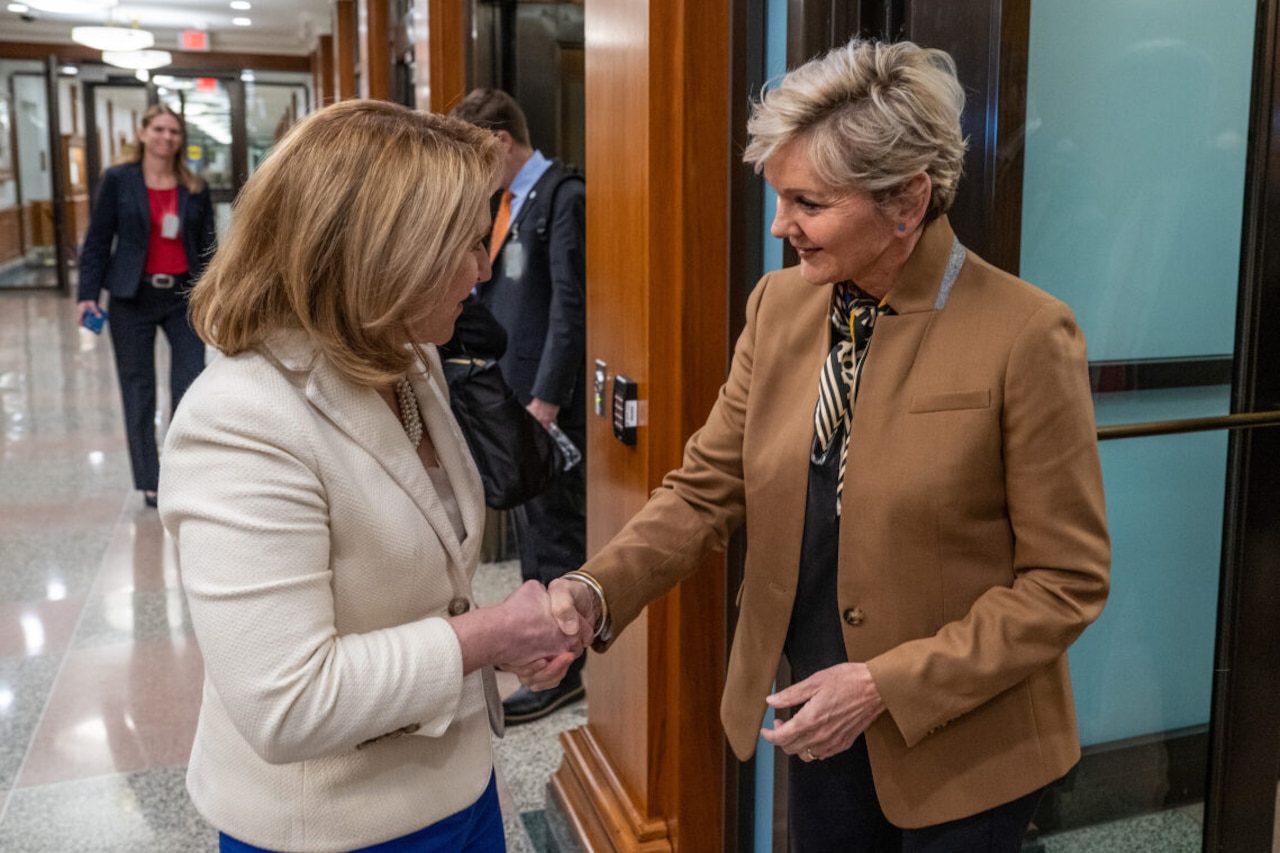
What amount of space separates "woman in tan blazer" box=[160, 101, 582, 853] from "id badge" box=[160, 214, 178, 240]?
4671 millimetres

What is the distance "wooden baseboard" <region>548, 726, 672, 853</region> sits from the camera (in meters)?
2.47

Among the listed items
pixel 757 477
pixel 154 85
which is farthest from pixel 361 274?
pixel 154 85

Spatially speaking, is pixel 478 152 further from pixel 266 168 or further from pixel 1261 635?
pixel 1261 635

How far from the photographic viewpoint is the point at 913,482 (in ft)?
4.98

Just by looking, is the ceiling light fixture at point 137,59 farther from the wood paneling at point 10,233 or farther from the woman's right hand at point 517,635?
the woman's right hand at point 517,635

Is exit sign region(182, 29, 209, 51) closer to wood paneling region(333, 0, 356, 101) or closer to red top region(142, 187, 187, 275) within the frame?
wood paneling region(333, 0, 356, 101)

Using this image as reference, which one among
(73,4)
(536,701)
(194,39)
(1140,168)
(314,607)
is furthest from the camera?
(194,39)

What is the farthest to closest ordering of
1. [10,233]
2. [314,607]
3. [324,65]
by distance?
1. [10,233]
2. [324,65]
3. [314,607]

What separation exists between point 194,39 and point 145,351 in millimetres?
14087

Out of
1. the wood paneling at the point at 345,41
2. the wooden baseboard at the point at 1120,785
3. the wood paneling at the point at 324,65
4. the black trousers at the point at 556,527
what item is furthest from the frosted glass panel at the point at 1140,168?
the wood paneling at the point at 324,65

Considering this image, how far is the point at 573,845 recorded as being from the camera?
273 cm

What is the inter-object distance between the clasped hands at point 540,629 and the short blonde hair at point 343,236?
0.33m

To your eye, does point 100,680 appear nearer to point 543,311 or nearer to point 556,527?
point 556,527

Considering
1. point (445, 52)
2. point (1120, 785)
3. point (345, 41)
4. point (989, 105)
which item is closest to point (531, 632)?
point (989, 105)
